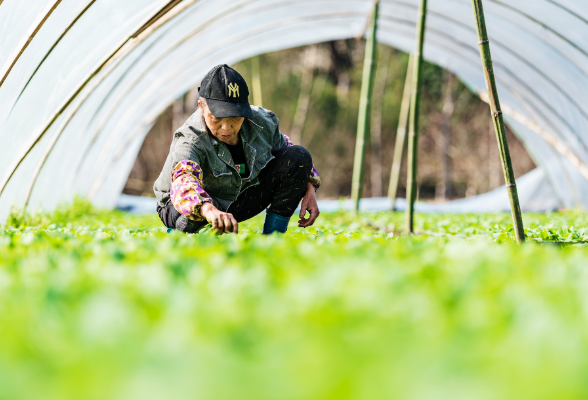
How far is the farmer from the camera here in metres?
3.12

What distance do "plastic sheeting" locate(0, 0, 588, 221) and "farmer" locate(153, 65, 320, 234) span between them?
7.50 feet

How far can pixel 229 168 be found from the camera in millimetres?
3672

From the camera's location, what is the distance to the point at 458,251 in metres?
2.23

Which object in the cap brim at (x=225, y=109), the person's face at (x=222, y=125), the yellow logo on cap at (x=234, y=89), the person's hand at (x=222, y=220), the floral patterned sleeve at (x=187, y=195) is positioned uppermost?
the yellow logo on cap at (x=234, y=89)

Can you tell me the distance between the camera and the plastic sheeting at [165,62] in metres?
5.30

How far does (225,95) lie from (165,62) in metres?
6.12

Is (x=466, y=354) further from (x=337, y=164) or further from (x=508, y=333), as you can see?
(x=337, y=164)

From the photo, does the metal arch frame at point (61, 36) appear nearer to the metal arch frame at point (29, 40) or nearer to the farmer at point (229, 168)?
the metal arch frame at point (29, 40)

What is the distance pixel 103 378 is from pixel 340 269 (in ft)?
2.83

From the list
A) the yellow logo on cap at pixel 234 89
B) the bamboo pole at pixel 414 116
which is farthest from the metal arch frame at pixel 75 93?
the yellow logo on cap at pixel 234 89

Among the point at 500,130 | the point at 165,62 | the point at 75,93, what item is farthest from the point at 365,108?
the point at 500,130

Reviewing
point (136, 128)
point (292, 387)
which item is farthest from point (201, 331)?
point (136, 128)

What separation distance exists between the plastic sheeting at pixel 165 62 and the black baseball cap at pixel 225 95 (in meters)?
2.27

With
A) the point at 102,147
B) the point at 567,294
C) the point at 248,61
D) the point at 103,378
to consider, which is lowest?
the point at 103,378
